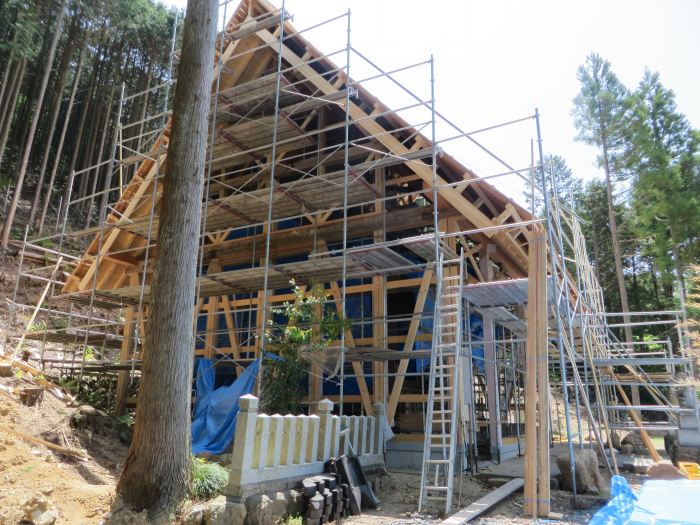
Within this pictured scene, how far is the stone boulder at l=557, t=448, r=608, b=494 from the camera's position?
22.9 feet

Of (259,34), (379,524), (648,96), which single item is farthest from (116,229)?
(648,96)

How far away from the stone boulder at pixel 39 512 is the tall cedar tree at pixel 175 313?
28.6 inches

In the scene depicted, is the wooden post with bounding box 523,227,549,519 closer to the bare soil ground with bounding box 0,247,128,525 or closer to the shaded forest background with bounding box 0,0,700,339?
the bare soil ground with bounding box 0,247,128,525

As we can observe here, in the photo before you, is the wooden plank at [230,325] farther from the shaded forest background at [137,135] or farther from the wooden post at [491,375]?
the shaded forest background at [137,135]

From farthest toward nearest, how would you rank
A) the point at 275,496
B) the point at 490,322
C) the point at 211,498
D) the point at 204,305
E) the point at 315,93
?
1. the point at 204,305
2. the point at 315,93
3. the point at 490,322
4. the point at 211,498
5. the point at 275,496

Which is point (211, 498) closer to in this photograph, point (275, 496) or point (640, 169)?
point (275, 496)

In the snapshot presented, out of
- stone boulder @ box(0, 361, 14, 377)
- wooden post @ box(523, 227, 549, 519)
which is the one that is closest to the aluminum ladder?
wooden post @ box(523, 227, 549, 519)

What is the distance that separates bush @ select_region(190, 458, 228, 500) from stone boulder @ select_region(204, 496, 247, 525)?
807mm

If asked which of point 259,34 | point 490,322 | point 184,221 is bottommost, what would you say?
point 490,322

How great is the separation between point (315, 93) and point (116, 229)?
6.05 m

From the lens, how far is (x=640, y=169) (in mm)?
22766

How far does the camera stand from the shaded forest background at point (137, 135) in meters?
22.0

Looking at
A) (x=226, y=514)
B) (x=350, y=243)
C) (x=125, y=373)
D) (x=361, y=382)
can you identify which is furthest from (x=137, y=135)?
(x=226, y=514)

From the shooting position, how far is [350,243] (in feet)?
Answer: 36.2
